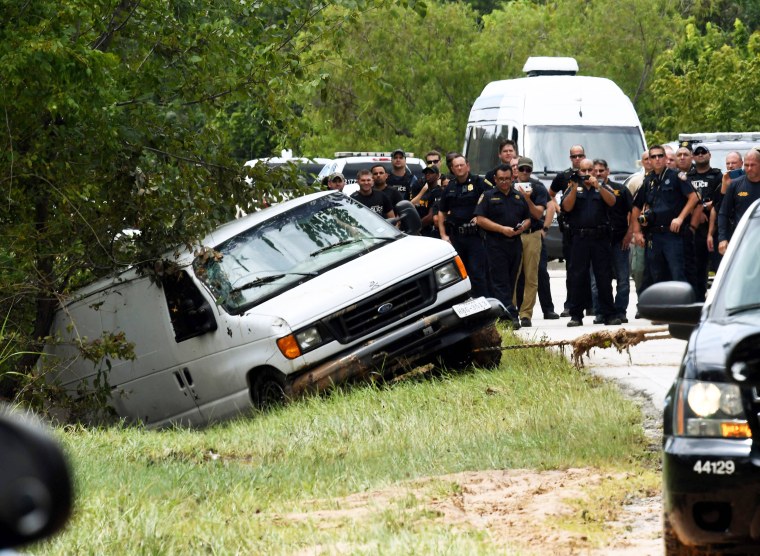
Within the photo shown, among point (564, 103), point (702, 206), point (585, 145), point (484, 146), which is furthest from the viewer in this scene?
point (484, 146)

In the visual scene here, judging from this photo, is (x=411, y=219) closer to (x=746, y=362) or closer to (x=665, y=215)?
(x=665, y=215)

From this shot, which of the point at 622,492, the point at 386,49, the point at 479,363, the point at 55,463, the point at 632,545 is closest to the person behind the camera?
the point at 55,463

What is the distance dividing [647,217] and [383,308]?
4599mm

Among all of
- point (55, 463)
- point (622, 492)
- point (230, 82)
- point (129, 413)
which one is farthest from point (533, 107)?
point (55, 463)

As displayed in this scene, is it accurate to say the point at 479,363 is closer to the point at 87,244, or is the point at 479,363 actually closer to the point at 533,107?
the point at 87,244

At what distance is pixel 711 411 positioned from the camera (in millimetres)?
4320

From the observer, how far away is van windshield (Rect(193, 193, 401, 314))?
414 inches

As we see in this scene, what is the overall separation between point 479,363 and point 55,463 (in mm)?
9840

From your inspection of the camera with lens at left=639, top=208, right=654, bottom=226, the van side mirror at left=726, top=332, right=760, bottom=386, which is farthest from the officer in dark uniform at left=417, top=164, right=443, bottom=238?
the van side mirror at left=726, top=332, right=760, bottom=386

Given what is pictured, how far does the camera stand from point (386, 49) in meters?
39.7

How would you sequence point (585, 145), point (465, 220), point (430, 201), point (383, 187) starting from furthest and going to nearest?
1. point (585, 145)
2. point (430, 201)
3. point (383, 187)
4. point (465, 220)

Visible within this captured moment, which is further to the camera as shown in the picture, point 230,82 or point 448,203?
point 448,203

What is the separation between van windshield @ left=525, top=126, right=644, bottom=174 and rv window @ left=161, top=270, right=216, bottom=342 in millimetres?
11656

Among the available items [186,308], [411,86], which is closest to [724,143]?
[186,308]
